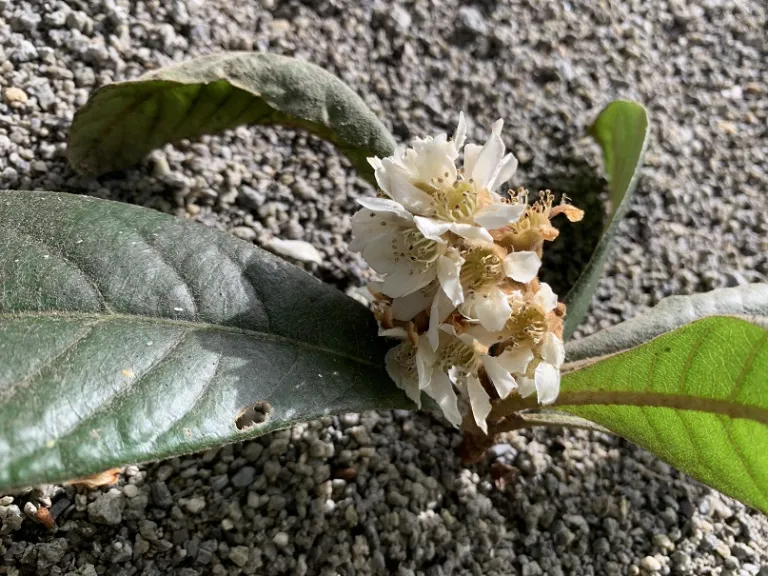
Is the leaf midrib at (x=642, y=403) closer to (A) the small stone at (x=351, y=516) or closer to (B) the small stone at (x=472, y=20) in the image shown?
(A) the small stone at (x=351, y=516)

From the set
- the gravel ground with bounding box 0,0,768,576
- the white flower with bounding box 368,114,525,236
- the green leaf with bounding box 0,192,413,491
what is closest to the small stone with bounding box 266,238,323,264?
the gravel ground with bounding box 0,0,768,576

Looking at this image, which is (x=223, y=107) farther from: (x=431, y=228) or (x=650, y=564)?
(x=650, y=564)

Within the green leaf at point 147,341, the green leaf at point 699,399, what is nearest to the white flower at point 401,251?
the green leaf at point 147,341

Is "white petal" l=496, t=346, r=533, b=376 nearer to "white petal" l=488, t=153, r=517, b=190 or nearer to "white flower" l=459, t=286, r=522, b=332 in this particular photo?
"white flower" l=459, t=286, r=522, b=332

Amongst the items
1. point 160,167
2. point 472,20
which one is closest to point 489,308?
point 160,167

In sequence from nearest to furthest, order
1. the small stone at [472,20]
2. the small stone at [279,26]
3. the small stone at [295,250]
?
the small stone at [295,250] < the small stone at [279,26] < the small stone at [472,20]

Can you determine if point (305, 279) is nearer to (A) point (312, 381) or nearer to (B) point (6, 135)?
(A) point (312, 381)
